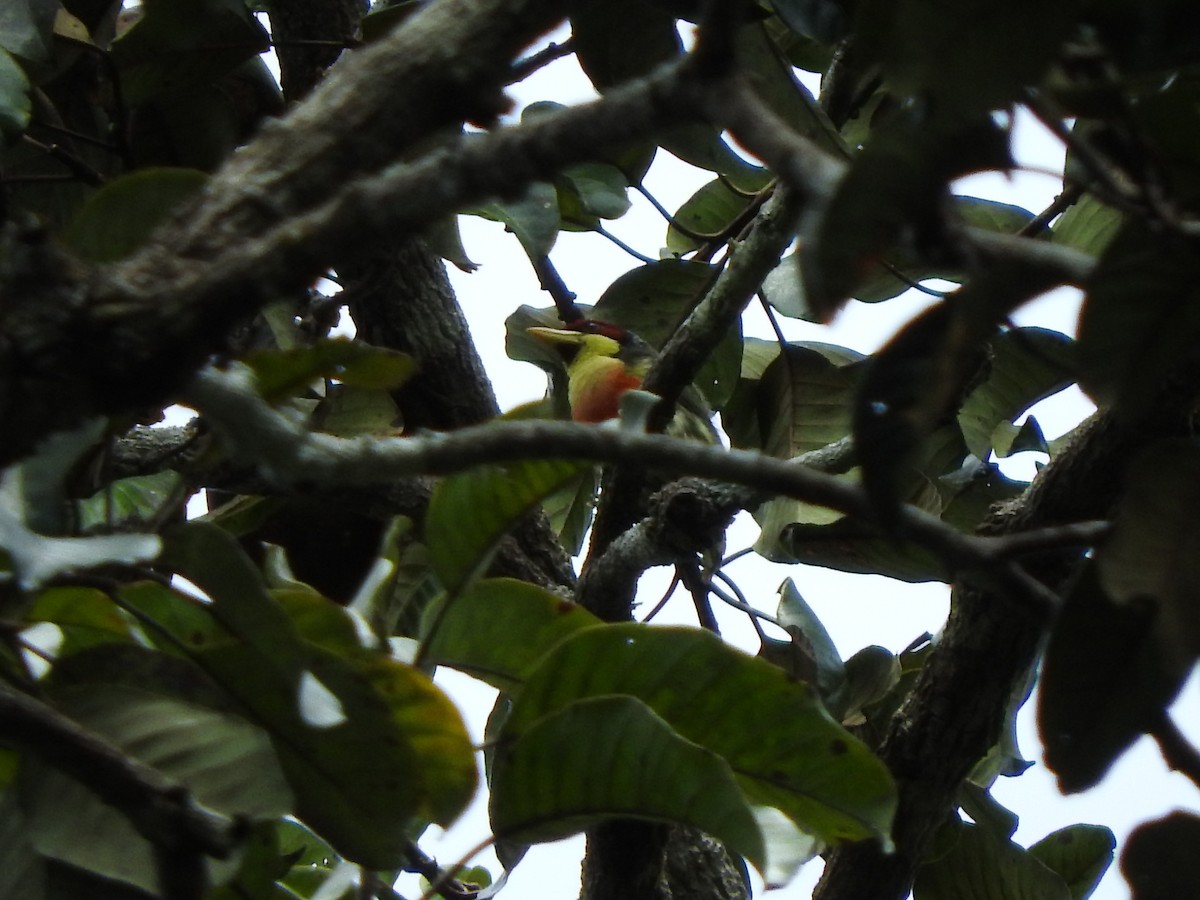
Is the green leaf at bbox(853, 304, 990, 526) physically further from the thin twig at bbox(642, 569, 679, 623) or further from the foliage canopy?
the thin twig at bbox(642, 569, 679, 623)

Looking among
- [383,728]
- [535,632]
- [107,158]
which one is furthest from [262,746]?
[107,158]

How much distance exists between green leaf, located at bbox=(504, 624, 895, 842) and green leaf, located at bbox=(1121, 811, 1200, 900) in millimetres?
344

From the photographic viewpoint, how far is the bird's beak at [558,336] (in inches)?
102

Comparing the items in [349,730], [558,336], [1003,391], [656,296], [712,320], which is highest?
[558,336]

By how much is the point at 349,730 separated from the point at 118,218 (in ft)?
1.35

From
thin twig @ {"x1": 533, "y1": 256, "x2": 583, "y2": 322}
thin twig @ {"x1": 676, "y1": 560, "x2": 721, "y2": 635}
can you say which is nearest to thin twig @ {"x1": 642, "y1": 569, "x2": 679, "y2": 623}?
thin twig @ {"x1": 676, "y1": 560, "x2": 721, "y2": 635}

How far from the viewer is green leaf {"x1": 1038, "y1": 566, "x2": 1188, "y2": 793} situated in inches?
25.5

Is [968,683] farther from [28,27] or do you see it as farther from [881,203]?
[28,27]

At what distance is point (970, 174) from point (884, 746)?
1.06m

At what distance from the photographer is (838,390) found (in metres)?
1.91

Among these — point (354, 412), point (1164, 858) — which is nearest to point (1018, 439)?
point (354, 412)

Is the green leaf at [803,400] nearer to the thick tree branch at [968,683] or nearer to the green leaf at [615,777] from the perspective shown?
the thick tree branch at [968,683]

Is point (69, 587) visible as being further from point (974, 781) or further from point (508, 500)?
point (974, 781)

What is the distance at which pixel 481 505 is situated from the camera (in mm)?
962
